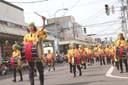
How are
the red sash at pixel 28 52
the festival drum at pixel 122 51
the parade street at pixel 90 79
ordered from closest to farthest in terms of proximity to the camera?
the red sash at pixel 28 52
the parade street at pixel 90 79
the festival drum at pixel 122 51

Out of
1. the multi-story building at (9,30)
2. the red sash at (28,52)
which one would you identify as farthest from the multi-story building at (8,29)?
the red sash at (28,52)

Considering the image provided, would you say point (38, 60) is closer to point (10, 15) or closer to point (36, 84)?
point (36, 84)

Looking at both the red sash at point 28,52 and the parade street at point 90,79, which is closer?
the red sash at point 28,52

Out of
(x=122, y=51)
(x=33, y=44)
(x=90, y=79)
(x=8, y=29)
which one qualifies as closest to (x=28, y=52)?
(x=33, y=44)

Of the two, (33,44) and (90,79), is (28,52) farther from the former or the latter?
(90,79)

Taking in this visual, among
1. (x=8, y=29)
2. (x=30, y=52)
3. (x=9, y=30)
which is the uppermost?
(x=8, y=29)

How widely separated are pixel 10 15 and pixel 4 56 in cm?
2110

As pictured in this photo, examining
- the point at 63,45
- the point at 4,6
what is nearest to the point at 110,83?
the point at 4,6

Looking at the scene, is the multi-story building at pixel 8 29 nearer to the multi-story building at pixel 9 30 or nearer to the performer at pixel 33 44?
the multi-story building at pixel 9 30

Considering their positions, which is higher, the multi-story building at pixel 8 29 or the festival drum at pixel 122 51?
the multi-story building at pixel 8 29

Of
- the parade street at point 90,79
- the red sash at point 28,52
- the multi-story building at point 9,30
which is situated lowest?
the parade street at point 90,79

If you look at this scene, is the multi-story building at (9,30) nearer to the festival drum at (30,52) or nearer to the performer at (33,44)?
the performer at (33,44)

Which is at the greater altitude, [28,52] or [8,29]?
[8,29]

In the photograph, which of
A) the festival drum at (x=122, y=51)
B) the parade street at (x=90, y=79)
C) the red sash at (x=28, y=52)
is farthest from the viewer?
the festival drum at (x=122, y=51)
